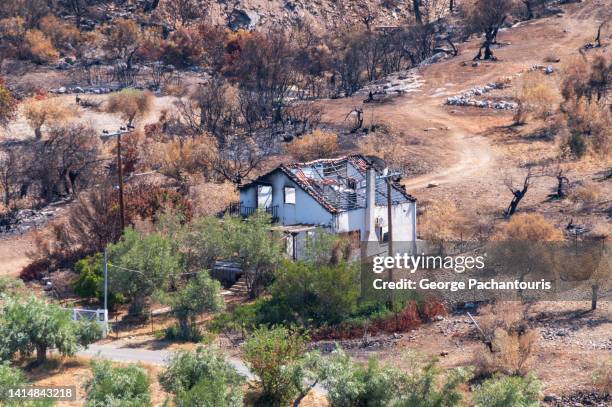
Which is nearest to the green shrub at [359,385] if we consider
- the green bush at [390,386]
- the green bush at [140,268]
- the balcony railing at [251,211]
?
the green bush at [390,386]

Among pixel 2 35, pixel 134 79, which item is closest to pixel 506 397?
pixel 134 79

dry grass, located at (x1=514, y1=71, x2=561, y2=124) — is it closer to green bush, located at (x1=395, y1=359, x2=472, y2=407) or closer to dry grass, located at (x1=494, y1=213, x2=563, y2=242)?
dry grass, located at (x1=494, y1=213, x2=563, y2=242)

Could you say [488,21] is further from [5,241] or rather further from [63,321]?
[63,321]

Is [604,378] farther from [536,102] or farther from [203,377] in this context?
[536,102]

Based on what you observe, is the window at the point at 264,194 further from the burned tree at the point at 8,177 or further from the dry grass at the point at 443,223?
the burned tree at the point at 8,177

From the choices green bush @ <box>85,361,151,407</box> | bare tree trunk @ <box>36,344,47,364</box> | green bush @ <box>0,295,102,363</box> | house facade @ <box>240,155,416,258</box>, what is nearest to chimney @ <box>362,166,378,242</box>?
house facade @ <box>240,155,416,258</box>
